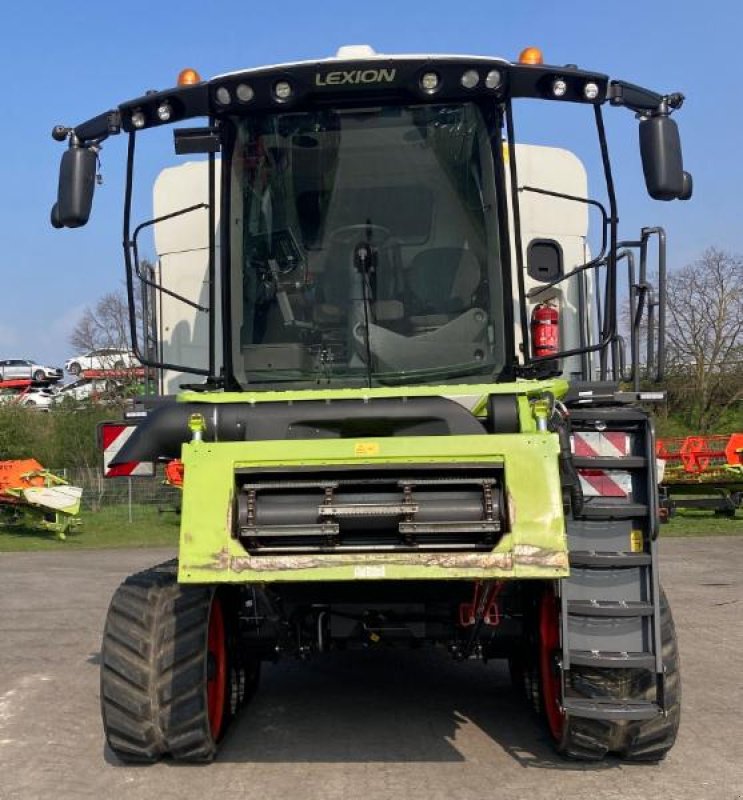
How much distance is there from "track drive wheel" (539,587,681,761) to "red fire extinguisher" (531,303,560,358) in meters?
1.33

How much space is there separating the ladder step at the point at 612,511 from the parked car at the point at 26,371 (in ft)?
152

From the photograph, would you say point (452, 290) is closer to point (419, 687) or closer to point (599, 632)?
point (599, 632)

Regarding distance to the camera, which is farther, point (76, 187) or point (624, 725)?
point (76, 187)

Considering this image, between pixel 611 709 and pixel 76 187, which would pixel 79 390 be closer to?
pixel 76 187

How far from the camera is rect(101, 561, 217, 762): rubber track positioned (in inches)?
186

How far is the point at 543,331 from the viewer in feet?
18.3

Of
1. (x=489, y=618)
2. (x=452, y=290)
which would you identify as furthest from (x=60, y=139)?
(x=489, y=618)

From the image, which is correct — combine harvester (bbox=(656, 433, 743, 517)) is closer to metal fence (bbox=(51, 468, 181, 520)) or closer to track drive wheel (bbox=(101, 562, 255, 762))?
metal fence (bbox=(51, 468, 181, 520))

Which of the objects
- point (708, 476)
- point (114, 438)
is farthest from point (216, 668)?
point (708, 476)

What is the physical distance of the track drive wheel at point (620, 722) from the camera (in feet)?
14.7

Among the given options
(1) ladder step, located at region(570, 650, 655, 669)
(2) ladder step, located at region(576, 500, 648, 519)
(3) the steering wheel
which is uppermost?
(3) the steering wheel

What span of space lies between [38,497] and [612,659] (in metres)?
16.9

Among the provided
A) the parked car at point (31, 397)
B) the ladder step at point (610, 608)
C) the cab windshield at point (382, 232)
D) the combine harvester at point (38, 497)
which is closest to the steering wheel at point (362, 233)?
the cab windshield at point (382, 232)

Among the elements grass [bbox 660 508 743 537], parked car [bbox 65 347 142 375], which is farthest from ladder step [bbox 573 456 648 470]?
parked car [bbox 65 347 142 375]
